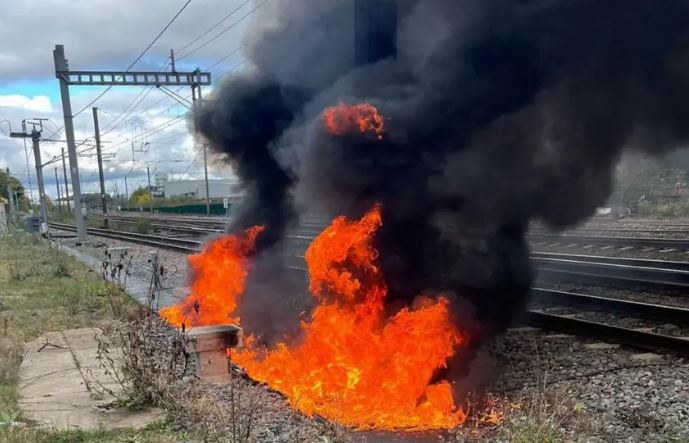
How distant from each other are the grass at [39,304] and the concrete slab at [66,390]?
173mm

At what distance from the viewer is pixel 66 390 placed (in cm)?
679

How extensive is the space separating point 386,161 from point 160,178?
11552cm

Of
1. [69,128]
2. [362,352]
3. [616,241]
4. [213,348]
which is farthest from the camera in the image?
[69,128]

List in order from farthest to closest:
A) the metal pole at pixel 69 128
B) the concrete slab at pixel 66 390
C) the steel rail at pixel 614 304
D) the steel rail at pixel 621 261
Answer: the metal pole at pixel 69 128 → the steel rail at pixel 621 261 → the steel rail at pixel 614 304 → the concrete slab at pixel 66 390

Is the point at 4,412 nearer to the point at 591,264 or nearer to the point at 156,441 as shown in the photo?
the point at 156,441

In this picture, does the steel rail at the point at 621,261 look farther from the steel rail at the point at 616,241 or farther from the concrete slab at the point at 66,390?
the concrete slab at the point at 66,390

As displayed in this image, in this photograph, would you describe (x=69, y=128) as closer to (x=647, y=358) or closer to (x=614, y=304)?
(x=614, y=304)

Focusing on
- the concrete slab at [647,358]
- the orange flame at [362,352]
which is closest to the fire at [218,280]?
the orange flame at [362,352]

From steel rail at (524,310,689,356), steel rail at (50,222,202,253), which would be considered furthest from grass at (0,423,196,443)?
steel rail at (50,222,202,253)

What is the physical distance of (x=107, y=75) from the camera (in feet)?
84.3

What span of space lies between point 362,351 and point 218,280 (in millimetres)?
4438

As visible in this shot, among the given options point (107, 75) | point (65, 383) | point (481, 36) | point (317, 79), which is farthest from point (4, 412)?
point (107, 75)

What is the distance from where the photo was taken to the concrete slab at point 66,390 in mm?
5699

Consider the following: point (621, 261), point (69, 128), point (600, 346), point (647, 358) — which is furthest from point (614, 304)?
point (69, 128)
